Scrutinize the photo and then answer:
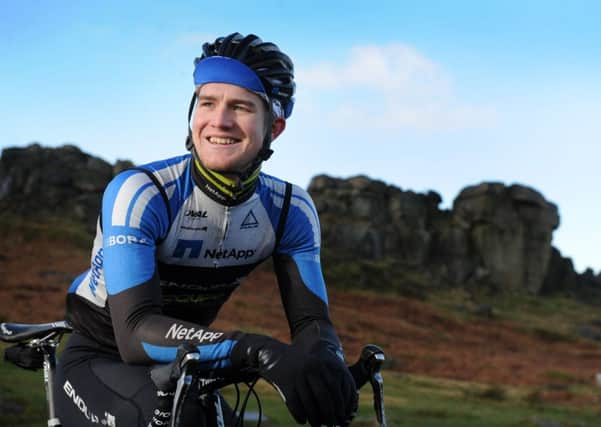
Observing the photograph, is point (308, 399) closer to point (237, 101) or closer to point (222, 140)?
point (222, 140)

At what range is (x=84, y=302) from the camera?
4062 mm

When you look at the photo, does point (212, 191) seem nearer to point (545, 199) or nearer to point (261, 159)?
point (261, 159)

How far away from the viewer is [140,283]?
10.9ft

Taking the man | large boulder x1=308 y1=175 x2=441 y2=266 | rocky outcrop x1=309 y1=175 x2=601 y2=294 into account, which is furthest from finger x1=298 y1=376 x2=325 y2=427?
rocky outcrop x1=309 y1=175 x2=601 y2=294

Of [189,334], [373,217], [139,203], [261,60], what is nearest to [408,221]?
[373,217]

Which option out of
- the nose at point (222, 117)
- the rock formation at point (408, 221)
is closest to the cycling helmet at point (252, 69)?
the nose at point (222, 117)

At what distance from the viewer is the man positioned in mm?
3270

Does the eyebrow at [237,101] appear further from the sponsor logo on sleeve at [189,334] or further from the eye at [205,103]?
the sponsor logo on sleeve at [189,334]

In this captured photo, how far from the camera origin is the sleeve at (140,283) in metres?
3.06

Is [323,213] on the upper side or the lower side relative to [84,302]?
upper

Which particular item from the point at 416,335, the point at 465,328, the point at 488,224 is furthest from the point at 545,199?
the point at 416,335

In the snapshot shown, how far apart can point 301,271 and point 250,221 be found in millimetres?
369

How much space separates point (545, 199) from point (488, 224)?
714 centimetres

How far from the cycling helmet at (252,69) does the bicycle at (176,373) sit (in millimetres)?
1126
